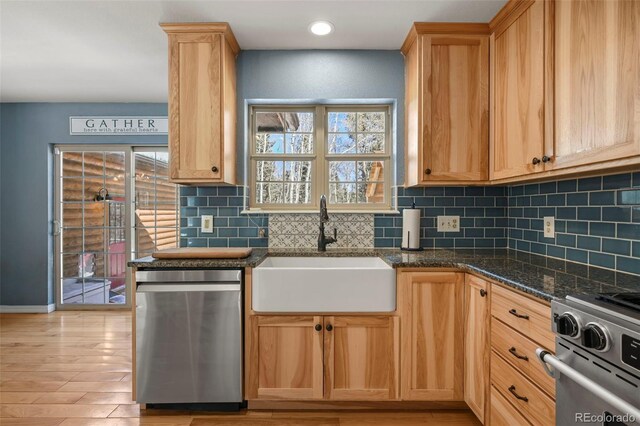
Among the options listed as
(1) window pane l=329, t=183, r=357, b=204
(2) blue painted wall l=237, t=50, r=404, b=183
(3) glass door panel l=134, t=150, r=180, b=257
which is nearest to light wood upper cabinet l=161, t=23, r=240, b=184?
(2) blue painted wall l=237, t=50, r=404, b=183

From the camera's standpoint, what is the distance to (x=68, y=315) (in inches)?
147

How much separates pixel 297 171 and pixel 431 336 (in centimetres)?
150

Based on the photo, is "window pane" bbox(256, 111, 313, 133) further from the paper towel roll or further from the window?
the paper towel roll

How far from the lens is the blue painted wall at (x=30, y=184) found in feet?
12.4

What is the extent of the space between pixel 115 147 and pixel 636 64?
171 inches

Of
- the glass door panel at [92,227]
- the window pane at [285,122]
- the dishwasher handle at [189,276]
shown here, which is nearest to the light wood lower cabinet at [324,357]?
the dishwasher handle at [189,276]

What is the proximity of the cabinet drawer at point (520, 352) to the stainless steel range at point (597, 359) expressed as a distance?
0.32 feet

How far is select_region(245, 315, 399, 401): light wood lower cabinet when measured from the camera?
1.87 metres

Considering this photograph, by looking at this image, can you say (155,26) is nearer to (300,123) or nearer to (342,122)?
(300,123)

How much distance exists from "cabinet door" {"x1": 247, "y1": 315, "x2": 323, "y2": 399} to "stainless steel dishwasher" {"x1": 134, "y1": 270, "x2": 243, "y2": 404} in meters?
0.12

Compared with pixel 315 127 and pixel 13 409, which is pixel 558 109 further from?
pixel 13 409

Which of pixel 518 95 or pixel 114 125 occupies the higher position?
pixel 114 125

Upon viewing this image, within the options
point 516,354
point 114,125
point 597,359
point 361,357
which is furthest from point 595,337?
point 114,125

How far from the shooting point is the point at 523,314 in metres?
1.32
